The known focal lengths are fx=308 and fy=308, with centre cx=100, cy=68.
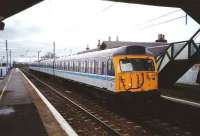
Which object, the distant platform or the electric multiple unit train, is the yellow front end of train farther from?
the distant platform

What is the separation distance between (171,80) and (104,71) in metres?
6.05

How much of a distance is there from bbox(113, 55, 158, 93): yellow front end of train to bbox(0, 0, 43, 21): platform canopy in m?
4.54

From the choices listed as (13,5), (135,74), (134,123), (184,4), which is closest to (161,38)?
(184,4)

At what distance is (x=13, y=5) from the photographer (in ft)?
45.8

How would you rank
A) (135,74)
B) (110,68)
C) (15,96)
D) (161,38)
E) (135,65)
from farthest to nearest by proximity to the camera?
(161,38)
(15,96)
(110,68)
(135,65)
(135,74)

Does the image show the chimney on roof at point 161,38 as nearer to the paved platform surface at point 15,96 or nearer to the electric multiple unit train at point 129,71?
the paved platform surface at point 15,96

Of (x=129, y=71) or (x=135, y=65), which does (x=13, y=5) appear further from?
(x=135, y=65)

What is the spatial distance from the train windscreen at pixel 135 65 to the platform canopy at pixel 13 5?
15.4 ft

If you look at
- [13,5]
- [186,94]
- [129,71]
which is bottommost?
[186,94]

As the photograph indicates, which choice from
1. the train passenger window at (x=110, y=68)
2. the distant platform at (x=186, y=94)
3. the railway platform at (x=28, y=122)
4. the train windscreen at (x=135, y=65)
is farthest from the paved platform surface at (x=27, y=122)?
the distant platform at (x=186, y=94)

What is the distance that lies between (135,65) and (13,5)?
6156 mm

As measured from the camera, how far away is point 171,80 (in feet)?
64.0

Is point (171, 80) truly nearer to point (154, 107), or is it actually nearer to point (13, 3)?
point (154, 107)

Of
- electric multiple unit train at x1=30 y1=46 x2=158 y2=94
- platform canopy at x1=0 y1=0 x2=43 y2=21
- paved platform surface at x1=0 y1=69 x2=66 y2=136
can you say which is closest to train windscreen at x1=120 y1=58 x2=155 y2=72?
electric multiple unit train at x1=30 y1=46 x2=158 y2=94
